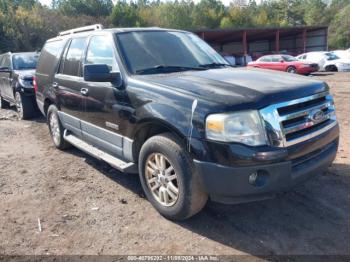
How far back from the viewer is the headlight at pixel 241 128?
320 cm

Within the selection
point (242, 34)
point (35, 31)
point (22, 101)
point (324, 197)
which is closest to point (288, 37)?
point (242, 34)

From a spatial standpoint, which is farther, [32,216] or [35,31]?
[35,31]

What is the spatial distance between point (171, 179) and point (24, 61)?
341 inches

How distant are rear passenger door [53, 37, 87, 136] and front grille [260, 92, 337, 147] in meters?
2.78

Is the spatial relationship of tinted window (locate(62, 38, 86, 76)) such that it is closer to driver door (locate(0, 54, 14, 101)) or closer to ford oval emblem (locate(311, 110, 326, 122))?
ford oval emblem (locate(311, 110, 326, 122))

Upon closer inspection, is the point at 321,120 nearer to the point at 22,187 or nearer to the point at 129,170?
the point at 129,170

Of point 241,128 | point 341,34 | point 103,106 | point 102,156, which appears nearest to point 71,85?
point 103,106

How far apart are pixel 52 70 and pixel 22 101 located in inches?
162

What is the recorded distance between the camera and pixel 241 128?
3215 millimetres

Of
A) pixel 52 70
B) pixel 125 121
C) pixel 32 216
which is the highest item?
pixel 52 70

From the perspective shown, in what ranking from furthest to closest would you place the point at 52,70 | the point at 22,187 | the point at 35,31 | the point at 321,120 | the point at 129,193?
1. the point at 35,31
2. the point at 52,70
3. the point at 22,187
4. the point at 129,193
5. the point at 321,120

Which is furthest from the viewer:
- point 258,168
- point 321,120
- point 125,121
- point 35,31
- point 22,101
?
point 35,31

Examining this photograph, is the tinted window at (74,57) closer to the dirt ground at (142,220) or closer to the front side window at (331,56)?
the dirt ground at (142,220)

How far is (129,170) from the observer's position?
426 centimetres
